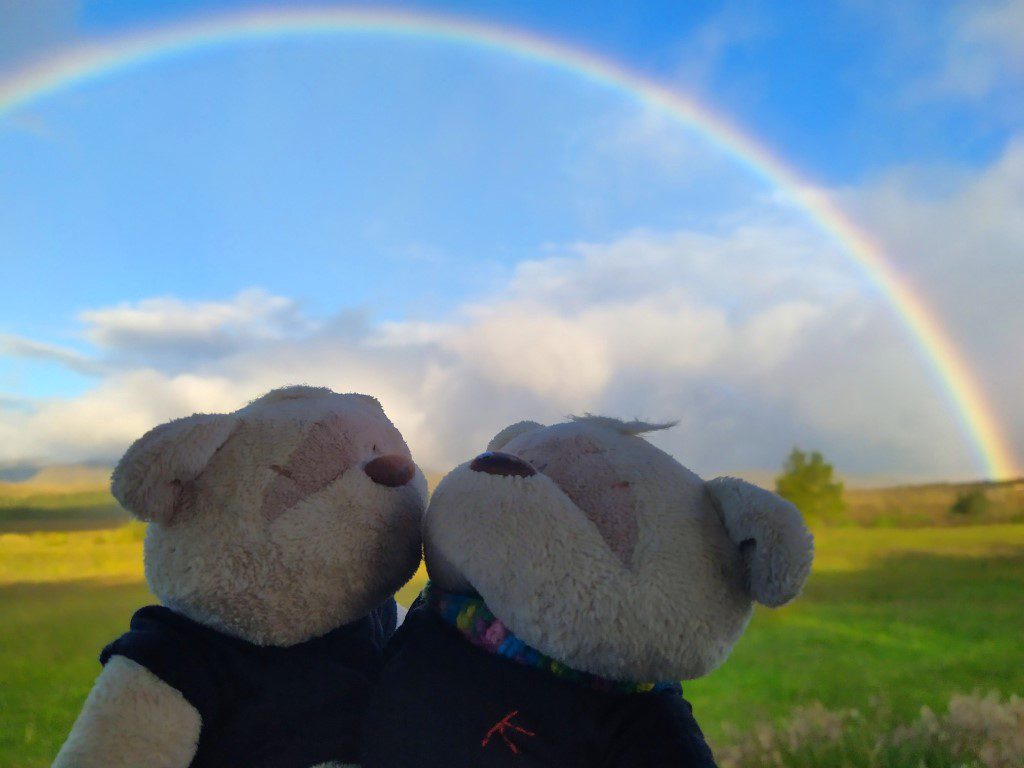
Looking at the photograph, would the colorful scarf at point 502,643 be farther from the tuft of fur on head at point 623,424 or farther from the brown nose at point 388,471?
the tuft of fur on head at point 623,424

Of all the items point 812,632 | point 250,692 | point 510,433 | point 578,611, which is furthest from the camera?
point 812,632

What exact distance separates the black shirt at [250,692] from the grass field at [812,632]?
101cm

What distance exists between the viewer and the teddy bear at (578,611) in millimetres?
627

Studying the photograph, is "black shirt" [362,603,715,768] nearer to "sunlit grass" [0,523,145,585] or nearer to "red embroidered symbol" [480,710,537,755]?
"red embroidered symbol" [480,710,537,755]

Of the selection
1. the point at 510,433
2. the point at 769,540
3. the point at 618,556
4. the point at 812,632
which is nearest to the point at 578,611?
the point at 618,556

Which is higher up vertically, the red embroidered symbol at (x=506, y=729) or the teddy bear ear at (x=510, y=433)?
the teddy bear ear at (x=510, y=433)

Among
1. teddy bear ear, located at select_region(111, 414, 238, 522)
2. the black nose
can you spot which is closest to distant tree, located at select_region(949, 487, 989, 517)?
the black nose

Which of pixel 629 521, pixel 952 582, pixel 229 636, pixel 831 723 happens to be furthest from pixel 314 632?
pixel 952 582

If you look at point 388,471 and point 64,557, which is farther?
point 64,557

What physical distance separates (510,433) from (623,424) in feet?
0.47

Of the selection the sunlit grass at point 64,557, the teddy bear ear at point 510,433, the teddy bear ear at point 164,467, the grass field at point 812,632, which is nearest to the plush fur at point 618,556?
the teddy bear ear at point 510,433

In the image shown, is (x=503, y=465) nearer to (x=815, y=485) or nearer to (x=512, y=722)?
(x=512, y=722)

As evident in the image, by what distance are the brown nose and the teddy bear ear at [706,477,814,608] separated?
0.34m

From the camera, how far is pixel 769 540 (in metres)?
0.63
